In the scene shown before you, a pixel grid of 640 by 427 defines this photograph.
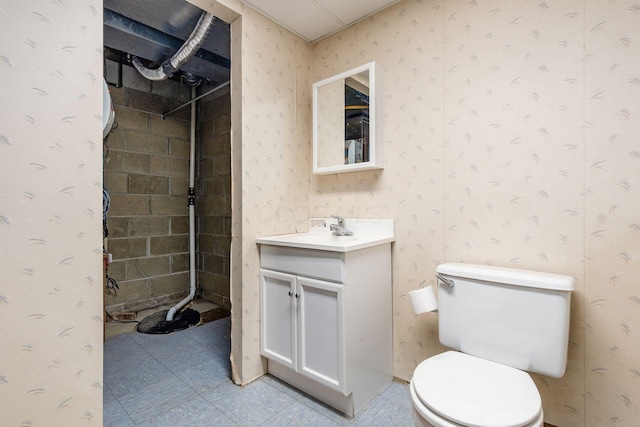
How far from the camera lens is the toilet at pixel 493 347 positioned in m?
0.91

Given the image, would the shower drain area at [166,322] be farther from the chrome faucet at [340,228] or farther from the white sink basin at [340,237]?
the chrome faucet at [340,228]

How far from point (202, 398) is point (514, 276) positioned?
5.37ft

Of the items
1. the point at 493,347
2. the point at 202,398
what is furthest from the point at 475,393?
the point at 202,398

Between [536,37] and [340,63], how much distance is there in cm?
109

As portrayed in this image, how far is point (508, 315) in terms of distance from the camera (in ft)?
3.94

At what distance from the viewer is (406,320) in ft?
5.61

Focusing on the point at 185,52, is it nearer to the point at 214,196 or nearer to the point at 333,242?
the point at 214,196

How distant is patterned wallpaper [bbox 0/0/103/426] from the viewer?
1.01m

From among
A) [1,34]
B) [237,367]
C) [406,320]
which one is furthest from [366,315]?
[1,34]

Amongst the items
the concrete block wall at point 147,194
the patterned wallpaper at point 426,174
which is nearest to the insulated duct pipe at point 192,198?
the concrete block wall at point 147,194

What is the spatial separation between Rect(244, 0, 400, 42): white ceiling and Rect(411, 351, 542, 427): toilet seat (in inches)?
74.7

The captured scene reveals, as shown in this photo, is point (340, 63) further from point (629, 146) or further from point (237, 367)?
point (237, 367)

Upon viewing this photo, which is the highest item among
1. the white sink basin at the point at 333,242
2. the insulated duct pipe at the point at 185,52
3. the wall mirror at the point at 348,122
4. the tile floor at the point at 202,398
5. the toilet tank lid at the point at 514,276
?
the insulated duct pipe at the point at 185,52

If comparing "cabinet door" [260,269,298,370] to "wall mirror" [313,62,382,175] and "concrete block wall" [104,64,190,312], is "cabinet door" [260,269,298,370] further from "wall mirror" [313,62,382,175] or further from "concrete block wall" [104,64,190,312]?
"concrete block wall" [104,64,190,312]
